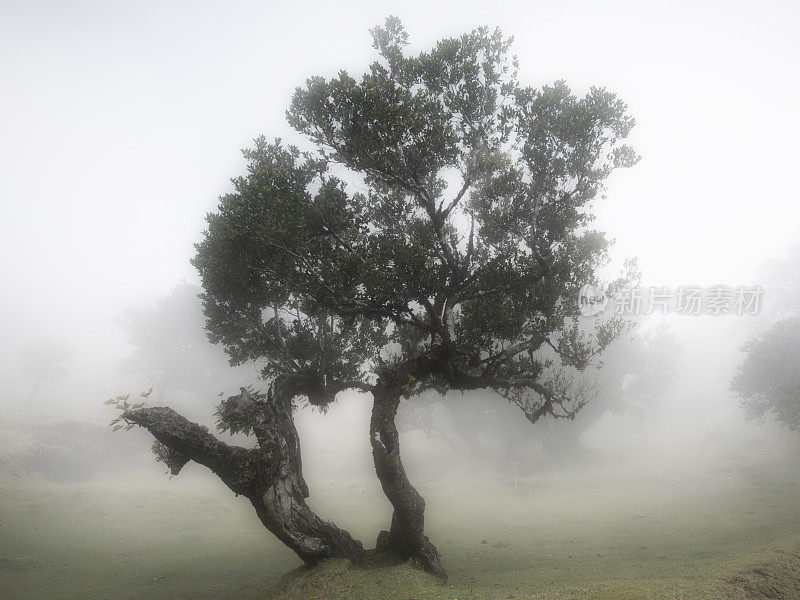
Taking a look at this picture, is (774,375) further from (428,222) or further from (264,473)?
(264,473)

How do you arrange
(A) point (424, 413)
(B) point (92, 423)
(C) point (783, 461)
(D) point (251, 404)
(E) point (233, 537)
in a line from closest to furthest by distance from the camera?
(D) point (251, 404), (E) point (233, 537), (C) point (783, 461), (A) point (424, 413), (B) point (92, 423)

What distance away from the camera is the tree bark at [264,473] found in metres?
11.7

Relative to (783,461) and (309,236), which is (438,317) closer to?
(309,236)

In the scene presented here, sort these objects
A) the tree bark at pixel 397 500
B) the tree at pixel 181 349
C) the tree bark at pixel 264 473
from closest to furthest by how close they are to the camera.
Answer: the tree bark at pixel 264 473
the tree bark at pixel 397 500
the tree at pixel 181 349

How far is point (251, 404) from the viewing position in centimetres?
1412

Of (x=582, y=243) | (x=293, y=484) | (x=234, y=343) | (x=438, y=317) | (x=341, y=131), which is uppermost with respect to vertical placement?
(x=341, y=131)

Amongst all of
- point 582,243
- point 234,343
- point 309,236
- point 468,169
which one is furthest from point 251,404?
point 582,243

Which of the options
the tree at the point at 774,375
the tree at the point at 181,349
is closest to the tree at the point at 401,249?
the tree at the point at 774,375

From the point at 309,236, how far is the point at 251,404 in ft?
21.4

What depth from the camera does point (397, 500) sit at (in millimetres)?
12961

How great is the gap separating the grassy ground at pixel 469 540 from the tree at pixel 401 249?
3390 millimetres

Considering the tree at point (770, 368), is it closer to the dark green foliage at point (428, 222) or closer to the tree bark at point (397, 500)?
the dark green foliage at point (428, 222)

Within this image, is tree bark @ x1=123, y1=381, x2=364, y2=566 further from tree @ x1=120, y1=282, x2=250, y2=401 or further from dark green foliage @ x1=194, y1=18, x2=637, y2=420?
tree @ x1=120, y1=282, x2=250, y2=401

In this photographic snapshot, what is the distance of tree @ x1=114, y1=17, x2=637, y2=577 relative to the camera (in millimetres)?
12688
